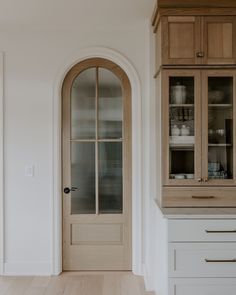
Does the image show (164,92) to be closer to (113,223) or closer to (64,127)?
(64,127)

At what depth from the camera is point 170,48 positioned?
3.07 meters

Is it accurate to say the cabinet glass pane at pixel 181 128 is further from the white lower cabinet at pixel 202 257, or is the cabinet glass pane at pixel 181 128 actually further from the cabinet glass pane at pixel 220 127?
the white lower cabinet at pixel 202 257

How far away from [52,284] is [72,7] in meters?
2.59

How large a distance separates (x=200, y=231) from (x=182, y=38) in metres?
1.52

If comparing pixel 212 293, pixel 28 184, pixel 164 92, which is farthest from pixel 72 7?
pixel 212 293

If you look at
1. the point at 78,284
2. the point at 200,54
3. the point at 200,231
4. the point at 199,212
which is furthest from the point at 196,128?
the point at 78,284

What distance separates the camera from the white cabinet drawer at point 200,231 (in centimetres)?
272

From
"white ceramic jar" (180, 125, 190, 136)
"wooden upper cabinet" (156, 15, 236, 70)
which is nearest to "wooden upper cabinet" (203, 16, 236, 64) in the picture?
"wooden upper cabinet" (156, 15, 236, 70)

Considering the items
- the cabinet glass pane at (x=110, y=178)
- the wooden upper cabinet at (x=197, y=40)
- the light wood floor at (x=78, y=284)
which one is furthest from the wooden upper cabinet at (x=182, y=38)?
the light wood floor at (x=78, y=284)

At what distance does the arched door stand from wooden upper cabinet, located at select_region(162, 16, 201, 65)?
1.08 metres

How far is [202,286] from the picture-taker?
2.73 m

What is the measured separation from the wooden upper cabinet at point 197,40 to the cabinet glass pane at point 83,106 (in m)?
1.17

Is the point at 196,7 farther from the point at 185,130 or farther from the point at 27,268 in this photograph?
the point at 27,268

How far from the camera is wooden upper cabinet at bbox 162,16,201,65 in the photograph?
3070 mm
